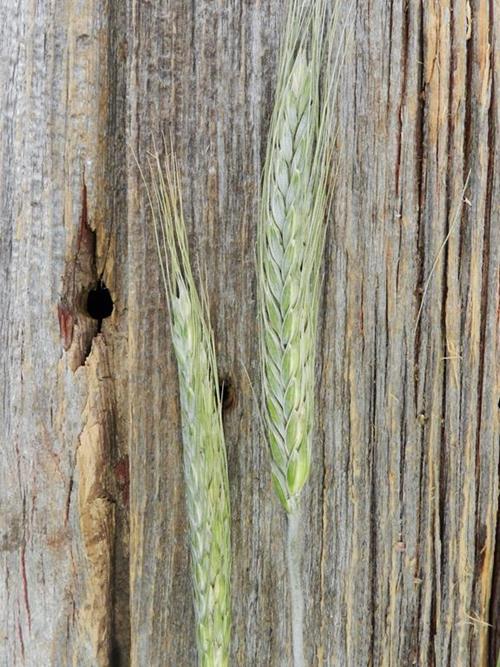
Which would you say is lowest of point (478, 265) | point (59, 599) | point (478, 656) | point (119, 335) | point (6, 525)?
point (478, 656)

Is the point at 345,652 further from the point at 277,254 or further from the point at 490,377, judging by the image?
the point at 277,254

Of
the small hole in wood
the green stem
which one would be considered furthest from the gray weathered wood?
the green stem

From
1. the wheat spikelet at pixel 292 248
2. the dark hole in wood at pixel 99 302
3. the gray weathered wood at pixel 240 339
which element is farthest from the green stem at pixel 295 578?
the dark hole in wood at pixel 99 302

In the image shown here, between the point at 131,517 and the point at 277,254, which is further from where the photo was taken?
the point at 131,517

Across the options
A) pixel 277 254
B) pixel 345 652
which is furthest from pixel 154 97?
pixel 345 652

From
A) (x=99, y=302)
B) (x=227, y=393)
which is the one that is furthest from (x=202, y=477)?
(x=99, y=302)

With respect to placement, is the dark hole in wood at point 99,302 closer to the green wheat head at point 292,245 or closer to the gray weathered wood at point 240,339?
the gray weathered wood at point 240,339
